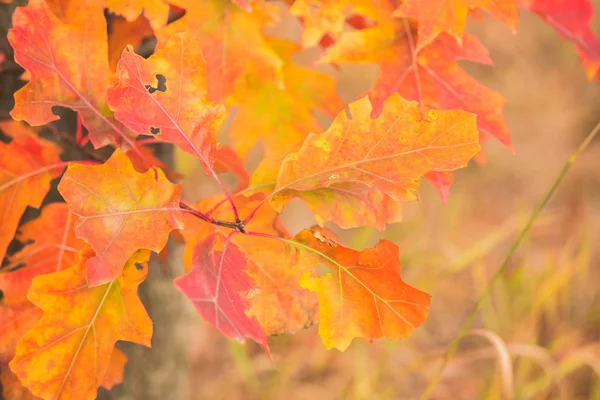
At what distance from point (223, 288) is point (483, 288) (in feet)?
4.57

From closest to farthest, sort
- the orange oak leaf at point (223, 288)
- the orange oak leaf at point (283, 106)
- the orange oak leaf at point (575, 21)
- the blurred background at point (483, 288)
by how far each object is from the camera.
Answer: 1. the orange oak leaf at point (223, 288)
2. the orange oak leaf at point (575, 21)
3. the orange oak leaf at point (283, 106)
4. the blurred background at point (483, 288)

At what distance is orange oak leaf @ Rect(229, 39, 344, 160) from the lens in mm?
806

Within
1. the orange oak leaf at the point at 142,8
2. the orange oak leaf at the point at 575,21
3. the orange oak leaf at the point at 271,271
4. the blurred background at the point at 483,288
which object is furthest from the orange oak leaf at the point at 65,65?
the orange oak leaf at the point at 575,21

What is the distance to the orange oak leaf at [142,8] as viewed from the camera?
1.87ft

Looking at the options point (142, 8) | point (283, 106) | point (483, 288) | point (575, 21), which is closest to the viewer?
point (142, 8)

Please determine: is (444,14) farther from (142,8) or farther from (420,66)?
(142,8)

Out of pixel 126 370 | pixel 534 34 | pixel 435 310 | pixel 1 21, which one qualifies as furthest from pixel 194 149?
pixel 534 34

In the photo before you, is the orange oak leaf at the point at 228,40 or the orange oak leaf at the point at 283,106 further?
the orange oak leaf at the point at 283,106

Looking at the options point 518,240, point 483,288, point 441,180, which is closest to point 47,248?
point 441,180

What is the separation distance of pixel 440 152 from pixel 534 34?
2366mm

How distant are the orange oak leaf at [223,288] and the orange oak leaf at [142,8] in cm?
26

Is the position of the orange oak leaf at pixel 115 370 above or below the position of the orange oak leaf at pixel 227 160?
below

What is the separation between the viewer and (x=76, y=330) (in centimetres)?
51

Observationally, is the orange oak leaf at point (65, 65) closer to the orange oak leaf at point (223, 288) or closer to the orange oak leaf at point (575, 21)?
the orange oak leaf at point (223, 288)
